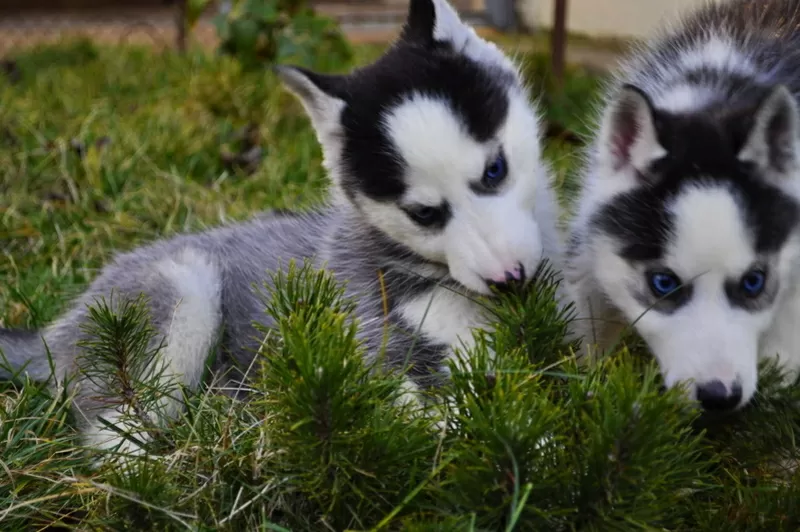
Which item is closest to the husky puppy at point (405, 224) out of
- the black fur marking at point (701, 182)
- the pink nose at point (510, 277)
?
the pink nose at point (510, 277)

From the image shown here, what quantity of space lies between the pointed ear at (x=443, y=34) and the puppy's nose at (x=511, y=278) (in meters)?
0.94

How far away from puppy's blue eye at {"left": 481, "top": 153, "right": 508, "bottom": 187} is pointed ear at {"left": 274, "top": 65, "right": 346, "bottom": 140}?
594 mm

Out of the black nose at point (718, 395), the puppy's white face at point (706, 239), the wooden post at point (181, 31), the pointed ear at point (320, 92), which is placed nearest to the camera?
the black nose at point (718, 395)

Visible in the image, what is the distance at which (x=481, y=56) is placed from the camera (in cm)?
328

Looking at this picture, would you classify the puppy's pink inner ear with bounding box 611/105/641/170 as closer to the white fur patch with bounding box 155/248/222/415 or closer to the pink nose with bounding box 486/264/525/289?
the pink nose with bounding box 486/264/525/289

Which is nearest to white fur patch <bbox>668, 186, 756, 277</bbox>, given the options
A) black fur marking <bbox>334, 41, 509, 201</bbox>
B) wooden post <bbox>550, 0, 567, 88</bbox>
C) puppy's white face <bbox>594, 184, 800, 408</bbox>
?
puppy's white face <bbox>594, 184, 800, 408</bbox>

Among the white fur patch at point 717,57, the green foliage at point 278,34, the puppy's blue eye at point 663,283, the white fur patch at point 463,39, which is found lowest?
the green foliage at point 278,34

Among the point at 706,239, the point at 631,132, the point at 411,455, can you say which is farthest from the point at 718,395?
the point at 631,132

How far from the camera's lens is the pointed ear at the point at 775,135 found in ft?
7.97

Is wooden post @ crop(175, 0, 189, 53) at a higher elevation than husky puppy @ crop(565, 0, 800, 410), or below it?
below

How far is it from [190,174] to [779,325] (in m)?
3.92

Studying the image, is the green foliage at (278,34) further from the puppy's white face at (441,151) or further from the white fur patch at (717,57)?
the white fur patch at (717,57)

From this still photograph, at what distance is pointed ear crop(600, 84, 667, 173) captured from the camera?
2570 mm

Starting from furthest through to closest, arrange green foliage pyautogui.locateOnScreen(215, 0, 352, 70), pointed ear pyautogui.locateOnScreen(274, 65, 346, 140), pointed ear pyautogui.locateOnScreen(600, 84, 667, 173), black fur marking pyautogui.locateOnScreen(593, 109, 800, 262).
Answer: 1. green foliage pyautogui.locateOnScreen(215, 0, 352, 70)
2. pointed ear pyautogui.locateOnScreen(274, 65, 346, 140)
3. pointed ear pyautogui.locateOnScreen(600, 84, 667, 173)
4. black fur marking pyautogui.locateOnScreen(593, 109, 800, 262)
